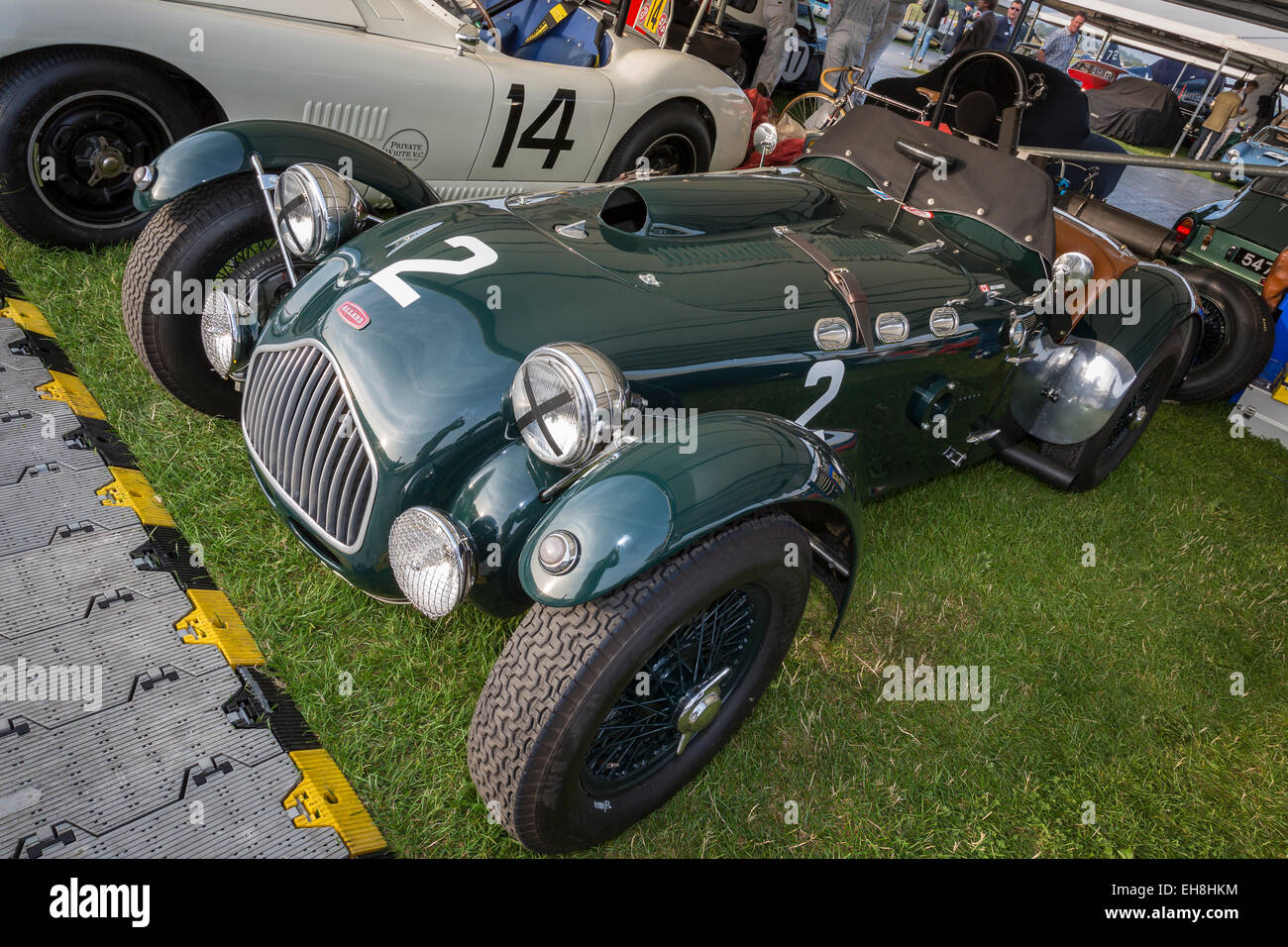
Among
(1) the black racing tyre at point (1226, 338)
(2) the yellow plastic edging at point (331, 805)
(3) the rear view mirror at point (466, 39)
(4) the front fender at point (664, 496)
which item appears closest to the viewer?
(4) the front fender at point (664, 496)

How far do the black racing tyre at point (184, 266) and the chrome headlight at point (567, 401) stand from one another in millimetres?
1357

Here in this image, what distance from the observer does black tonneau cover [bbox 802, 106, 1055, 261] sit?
3.26 meters

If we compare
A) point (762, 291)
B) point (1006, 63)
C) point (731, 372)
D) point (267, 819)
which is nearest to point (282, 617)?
point (267, 819)

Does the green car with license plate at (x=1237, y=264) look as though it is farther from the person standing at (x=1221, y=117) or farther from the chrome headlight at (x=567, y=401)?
the person standing at (x=1221, y=117)

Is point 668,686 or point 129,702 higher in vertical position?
point 668,686

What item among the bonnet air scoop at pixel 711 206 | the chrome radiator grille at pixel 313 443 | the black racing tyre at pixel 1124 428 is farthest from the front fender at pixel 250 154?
the black racing tyre at pixel 1124 428

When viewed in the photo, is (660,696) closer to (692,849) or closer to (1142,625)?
(692,849)

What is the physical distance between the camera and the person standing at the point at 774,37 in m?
9.01

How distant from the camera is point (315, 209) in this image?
2.44 m

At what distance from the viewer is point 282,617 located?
2.43m

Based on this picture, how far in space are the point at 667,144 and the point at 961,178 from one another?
2705 mm
